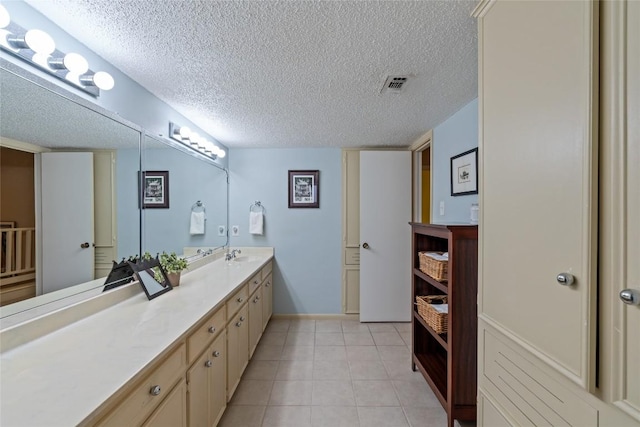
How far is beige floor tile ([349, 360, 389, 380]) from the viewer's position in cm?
222

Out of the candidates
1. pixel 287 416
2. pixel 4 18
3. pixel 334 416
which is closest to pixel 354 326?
pixel 334 416

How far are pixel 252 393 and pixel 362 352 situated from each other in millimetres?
1104

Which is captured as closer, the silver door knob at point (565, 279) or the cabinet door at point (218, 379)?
the silver door knob at point (565, 279)

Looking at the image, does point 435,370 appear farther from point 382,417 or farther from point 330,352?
point 330,352

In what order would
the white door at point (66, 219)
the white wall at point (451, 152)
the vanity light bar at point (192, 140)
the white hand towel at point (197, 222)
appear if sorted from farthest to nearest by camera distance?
1. the white hand towel at point (197, 222)
2. the vanity light bar at point (192, 140)
3. the white wall at point (451, 152)
4. the white door at point (66, 219)

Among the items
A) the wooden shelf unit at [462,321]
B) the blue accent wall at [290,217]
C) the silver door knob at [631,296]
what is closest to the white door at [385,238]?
the blue accent wall at [290,217]

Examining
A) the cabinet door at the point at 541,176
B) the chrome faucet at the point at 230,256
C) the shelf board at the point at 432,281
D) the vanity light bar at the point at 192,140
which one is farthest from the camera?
the chrome faucet at the point at 230,256

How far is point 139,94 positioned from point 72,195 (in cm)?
80

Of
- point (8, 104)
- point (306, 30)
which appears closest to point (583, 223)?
point (306, 30)

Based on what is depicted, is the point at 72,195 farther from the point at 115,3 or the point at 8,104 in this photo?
the point at 115,3

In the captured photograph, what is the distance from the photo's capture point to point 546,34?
800mm

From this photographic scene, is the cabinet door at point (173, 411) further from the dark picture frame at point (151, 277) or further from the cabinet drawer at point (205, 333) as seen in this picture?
the dark picture frame at point (151, 277)

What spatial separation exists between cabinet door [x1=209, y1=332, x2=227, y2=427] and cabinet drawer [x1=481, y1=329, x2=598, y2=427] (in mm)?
1364

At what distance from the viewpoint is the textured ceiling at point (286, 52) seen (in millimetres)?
1113
